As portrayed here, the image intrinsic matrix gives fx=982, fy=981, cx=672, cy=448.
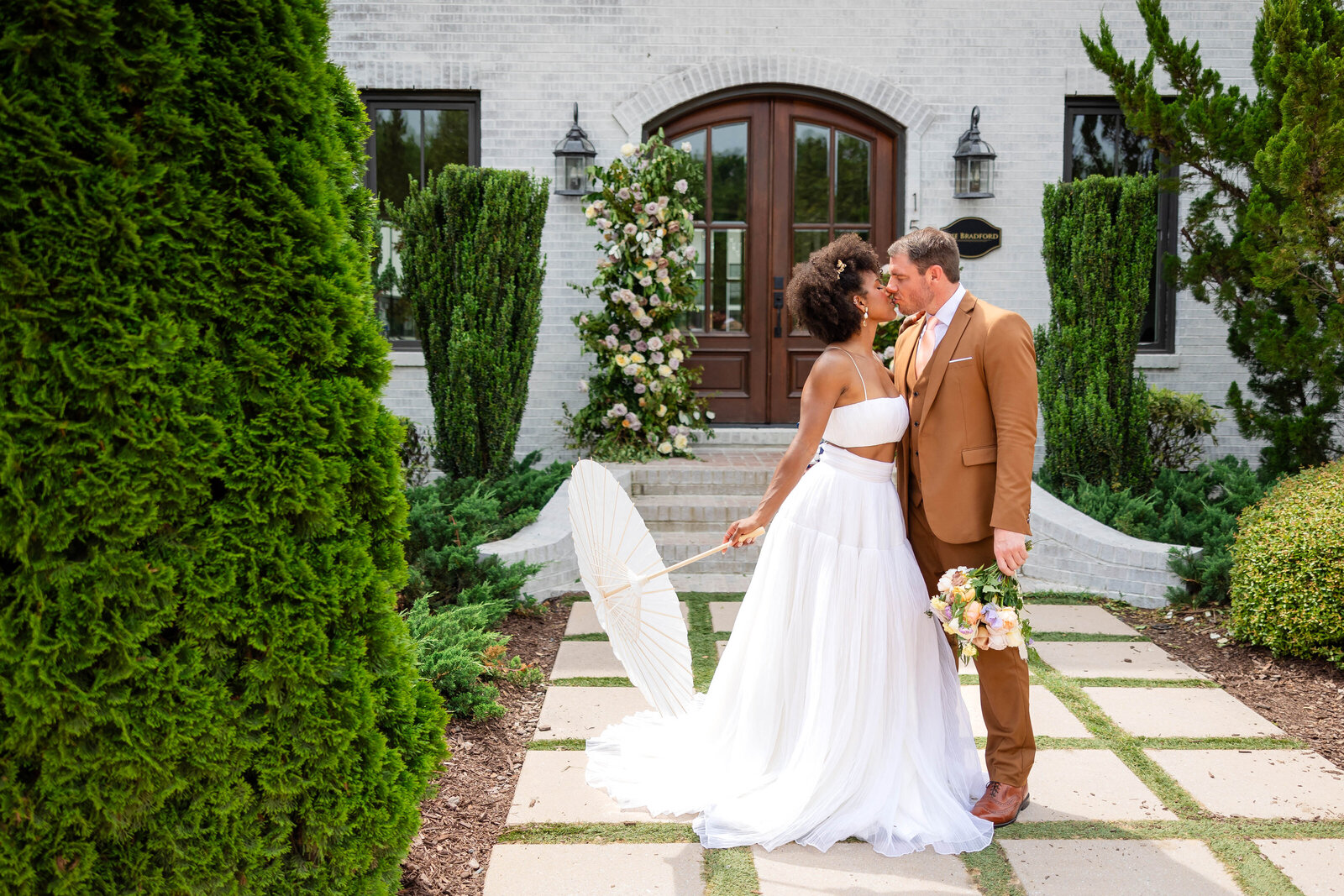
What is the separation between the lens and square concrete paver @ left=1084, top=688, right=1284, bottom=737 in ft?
12.3

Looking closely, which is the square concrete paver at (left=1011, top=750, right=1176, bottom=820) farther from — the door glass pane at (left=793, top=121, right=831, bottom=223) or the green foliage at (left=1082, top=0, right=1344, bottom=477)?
the door glass pane at (left=793, top=121, right=831, bottom=223)

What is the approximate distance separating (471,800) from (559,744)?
0.50 m

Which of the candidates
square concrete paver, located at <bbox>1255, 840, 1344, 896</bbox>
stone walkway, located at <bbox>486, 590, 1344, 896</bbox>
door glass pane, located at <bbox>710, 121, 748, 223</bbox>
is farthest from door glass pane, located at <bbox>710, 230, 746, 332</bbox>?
square concrete paver, located at <bbox>1255, 840, 1344, 896</bbox>

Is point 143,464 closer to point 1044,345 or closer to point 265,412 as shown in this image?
point 265,412

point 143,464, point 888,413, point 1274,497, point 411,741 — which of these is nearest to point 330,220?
point 143,464

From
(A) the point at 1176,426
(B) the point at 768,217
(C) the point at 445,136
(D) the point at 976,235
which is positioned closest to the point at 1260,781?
(A) the point at 1176,426

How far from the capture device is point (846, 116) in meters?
8.16

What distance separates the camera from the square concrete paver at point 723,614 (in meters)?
5.04

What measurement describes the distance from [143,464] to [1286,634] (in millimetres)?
4610

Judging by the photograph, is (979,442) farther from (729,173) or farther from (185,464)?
(729,173)

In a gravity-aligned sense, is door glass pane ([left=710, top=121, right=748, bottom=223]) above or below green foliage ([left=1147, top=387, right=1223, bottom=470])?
above

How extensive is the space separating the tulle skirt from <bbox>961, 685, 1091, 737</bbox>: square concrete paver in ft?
2.16

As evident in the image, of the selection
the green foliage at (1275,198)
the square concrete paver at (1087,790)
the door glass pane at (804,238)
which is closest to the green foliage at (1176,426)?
the green foliage at (1275,198)

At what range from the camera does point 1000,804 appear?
300 cm
